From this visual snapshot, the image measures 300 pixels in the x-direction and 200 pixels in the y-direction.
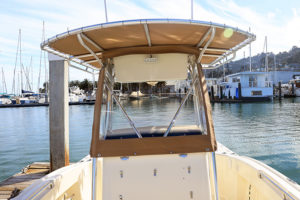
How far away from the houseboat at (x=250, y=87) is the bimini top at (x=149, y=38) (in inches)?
1439

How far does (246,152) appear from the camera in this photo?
9.78 meters

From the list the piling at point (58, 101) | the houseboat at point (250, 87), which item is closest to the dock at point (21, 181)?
the piling at point (58, 101)

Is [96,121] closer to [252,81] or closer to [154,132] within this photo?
[154,132]

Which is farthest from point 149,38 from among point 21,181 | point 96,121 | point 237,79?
point 237,79

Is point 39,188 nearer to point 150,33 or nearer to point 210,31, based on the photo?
point 150,33

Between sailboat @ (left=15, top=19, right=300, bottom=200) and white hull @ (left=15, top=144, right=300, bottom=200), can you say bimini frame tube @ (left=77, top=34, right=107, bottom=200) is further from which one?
white hull @ (left=15, top=144, right=300, bottom=200)

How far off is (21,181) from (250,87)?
38.8 metres

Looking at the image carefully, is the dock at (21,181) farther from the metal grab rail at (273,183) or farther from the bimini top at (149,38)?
the metal grab rail at (273,183)

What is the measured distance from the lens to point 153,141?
3.09 m

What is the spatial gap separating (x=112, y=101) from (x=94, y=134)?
2.79 feet

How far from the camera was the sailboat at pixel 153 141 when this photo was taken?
112 inches

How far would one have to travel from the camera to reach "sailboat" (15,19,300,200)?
2.86 meters

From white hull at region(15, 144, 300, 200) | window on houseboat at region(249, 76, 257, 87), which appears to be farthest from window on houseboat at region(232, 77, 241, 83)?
white hull at region(15, 144, 300, 200)

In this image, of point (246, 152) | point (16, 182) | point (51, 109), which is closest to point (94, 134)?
point (51, 109)
